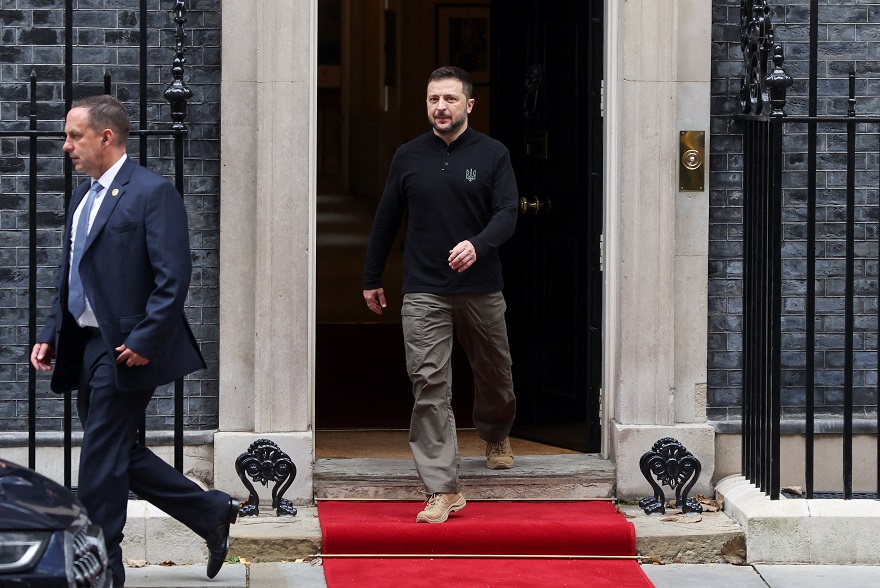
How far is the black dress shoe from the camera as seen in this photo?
6.00 meters

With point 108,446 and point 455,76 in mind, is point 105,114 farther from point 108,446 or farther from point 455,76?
point 455,76

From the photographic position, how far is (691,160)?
7234 millimetres

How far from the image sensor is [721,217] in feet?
24.2

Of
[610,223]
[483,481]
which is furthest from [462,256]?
[483,481]

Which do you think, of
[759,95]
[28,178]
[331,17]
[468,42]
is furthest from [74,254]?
[331,17]

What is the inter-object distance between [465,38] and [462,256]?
1156 cm

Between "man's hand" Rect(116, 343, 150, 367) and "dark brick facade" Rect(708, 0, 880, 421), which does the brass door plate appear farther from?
"man's hand" Rect(116, 343, 150, 367)

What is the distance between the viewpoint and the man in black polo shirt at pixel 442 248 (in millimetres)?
6750

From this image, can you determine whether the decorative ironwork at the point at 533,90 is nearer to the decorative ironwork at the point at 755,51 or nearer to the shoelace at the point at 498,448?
the decorative ironwork at the point at 755,51

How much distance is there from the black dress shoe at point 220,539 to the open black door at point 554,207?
2290 mm

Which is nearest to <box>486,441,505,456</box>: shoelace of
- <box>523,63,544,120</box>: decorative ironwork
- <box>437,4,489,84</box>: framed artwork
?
<box>523,63,544,120</box>: decorative ironwork

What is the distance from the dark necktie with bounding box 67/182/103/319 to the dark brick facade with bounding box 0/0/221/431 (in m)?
1.31

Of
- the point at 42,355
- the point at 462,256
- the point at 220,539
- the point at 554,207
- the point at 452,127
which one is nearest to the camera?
the point at 42,355

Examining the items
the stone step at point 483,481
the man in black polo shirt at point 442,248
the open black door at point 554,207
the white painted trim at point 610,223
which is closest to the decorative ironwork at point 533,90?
the open black door at point 554,207
